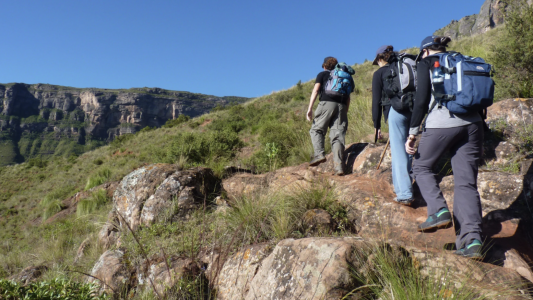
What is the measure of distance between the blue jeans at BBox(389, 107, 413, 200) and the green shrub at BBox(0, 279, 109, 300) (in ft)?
10.1

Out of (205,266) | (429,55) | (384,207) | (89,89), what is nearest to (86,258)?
(205,266)

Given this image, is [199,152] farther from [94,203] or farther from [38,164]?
[38,164]

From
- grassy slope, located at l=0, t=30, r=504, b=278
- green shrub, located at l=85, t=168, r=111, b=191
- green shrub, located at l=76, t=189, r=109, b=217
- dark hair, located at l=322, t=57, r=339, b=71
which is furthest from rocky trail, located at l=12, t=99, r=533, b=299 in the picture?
green shrub, located at l=85, t=168, r=111, b=191

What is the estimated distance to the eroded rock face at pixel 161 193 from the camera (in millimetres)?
4238

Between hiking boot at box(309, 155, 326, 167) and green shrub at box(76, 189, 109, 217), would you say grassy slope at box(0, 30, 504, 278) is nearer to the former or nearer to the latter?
green shrub at box(76, 189, 109, 217)

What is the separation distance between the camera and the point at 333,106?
16.6 feet

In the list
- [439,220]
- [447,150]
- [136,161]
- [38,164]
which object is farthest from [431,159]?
[38,164]

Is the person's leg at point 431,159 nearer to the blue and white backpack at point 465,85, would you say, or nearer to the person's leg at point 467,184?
the person's leg at point 467,184

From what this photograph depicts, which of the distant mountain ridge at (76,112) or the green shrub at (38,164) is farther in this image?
the distant mountain ridge at (76,112)

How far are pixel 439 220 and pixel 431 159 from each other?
542mm

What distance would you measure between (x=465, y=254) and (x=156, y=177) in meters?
4.00

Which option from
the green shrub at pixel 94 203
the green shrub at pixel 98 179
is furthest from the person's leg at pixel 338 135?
the green shrub at pixel 98 179

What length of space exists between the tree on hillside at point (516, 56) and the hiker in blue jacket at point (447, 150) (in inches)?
166

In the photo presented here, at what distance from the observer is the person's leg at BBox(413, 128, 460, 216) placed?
264cm
